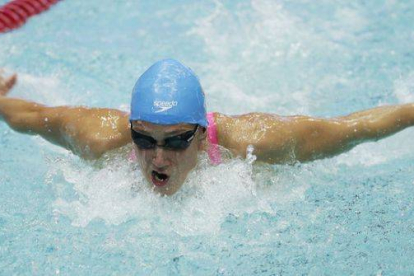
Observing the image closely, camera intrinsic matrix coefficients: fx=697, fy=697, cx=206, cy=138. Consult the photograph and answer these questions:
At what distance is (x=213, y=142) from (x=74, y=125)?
0.68 metres

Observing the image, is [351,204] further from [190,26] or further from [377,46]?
[190,26]

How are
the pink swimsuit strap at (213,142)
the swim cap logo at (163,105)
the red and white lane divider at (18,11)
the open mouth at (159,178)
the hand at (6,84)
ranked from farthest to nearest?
the red and white lane divider at (18,11), the hand at (6,84), the pink swimsuit strap at (213,142), the open mouth at (159,178), the swim cap logo at (163,105)

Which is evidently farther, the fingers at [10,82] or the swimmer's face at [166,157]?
the fingers at [10,82]

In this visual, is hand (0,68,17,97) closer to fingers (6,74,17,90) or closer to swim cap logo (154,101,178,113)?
fingers (6,74,17,90)

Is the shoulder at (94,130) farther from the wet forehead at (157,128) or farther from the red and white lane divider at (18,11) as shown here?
the red and white lane divider at (18,11)

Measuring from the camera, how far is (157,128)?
9.46ft

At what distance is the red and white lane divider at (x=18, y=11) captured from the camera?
5371 mm

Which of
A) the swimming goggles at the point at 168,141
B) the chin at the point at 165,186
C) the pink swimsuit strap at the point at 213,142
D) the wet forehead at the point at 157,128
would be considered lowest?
the chin at the point at 165,186

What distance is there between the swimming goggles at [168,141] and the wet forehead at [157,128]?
0.02 metres

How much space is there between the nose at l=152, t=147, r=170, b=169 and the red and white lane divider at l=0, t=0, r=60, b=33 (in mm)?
2849

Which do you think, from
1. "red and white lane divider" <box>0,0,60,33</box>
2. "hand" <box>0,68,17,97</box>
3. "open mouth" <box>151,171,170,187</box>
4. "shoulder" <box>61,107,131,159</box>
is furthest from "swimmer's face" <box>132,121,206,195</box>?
"red and white lane divider" <box>0,0,60,33</box>

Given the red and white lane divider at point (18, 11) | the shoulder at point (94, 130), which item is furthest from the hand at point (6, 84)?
the red and white lane divider at point (18, 11)

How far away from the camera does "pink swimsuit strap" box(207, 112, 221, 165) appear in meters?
3.16

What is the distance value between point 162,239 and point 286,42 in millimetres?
2411
